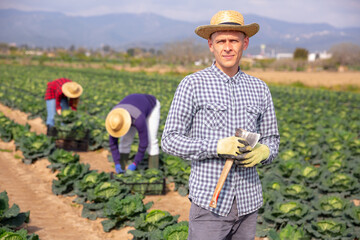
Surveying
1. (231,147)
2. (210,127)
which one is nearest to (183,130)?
(210,127)

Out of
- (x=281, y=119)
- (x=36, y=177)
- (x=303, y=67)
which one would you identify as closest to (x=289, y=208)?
(x=36, y=177)

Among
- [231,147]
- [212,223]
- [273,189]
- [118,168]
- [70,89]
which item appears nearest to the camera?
[231,147]

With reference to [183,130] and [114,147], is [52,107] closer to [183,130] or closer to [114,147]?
[114,147]

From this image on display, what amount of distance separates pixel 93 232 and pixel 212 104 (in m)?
3.20

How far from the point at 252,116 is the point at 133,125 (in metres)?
3.60

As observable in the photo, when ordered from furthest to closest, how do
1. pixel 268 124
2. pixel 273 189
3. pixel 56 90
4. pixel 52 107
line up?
pixel 52 107 < pixel 56 90 < pixel 273 189 < pixel 268 124

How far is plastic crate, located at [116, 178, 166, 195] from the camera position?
535 cm

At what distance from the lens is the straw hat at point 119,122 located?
505 centimetres

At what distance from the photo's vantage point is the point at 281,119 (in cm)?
1184

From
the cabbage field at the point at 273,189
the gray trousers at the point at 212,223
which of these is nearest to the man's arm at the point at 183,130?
the gray trousers at the point at 212,223

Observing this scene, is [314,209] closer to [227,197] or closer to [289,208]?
[289,208]

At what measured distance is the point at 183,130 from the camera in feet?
6.93

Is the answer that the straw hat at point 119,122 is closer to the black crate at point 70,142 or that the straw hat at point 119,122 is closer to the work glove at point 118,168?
the work glove at point 118,168

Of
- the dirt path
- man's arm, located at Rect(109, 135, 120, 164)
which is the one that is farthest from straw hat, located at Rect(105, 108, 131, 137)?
the dirt path
